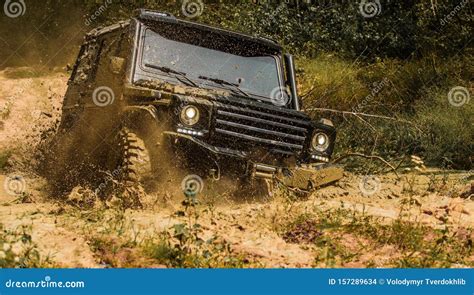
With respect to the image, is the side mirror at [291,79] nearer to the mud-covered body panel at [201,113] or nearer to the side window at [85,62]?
the mud-covered body panel at [201,113]

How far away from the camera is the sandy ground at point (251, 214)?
5422mm

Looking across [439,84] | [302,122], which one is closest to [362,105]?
[439,84]

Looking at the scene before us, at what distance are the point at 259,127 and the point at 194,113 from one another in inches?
27.7

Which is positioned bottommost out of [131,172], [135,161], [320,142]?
[131,172]

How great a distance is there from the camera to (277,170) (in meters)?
7.08

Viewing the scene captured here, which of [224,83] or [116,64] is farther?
[224,83]

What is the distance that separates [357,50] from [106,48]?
8457 mm

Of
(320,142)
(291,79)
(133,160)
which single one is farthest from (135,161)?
(291,79)

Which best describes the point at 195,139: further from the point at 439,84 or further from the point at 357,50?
the point at 357,50

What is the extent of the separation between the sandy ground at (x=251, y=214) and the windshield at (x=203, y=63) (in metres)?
1.26

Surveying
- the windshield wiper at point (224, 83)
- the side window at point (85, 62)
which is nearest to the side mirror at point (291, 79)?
the windshield wiper at point (224, 83)

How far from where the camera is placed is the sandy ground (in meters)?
5.42

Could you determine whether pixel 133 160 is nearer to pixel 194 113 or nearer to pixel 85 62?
pixel 194 113

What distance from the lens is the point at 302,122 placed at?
7395 mm
